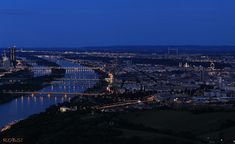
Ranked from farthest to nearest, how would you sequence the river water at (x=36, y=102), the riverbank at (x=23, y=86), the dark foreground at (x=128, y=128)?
the riverbank at (x=23, y=86), the river water at (x=36, y=102), the dark foreground at (x=128, y=128)

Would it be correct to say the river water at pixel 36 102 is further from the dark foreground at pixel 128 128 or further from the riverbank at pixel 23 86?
the dark foreground at pixel 128 128

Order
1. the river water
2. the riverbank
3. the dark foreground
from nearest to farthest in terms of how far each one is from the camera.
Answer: the dark foreground → the river water → the riverbank

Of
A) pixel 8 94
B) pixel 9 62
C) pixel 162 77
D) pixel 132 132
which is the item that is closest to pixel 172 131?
pixel 132 132

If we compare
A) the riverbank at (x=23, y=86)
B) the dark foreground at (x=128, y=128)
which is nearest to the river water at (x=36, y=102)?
the riverbank at (x=23, y=86)

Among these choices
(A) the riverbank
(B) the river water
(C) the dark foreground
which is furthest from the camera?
(A) the riverbank

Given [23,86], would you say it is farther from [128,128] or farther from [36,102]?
[128,128]

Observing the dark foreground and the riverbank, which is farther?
the riverbank

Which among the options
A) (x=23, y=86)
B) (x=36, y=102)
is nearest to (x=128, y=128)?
(x=36, y=102)

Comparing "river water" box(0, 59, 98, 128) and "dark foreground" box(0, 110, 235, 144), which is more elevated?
"dark foreground" box(0, 110, 235, 144)

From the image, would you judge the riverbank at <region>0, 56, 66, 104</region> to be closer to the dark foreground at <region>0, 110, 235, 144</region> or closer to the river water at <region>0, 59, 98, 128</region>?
the river water at <region>0, 59, 98, 128</region>

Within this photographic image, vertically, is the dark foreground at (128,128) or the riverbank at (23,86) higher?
the dark foreground at (128,128)

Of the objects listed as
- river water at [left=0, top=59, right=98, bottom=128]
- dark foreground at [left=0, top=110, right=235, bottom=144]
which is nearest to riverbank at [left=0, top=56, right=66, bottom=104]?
river water at [left=0, top=59, right=98, bottom=128]
